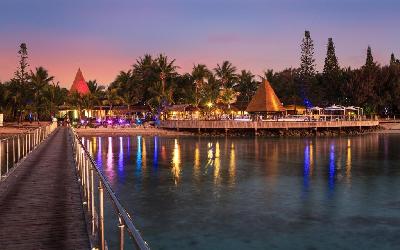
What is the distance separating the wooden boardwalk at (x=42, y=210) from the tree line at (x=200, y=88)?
61459 millimetres

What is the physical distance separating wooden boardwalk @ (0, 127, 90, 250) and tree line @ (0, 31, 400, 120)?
6146cm

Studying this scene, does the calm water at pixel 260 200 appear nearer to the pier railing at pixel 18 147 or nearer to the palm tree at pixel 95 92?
the pier railing at pixel 18 147

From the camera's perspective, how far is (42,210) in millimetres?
11938

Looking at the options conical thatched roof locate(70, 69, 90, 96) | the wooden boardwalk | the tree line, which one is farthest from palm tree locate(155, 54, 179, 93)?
the wooden boardwalk

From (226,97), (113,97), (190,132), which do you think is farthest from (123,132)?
(226,97)

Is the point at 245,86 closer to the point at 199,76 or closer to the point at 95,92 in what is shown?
the point at 199,76

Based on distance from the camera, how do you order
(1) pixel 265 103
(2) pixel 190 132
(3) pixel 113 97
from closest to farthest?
1. (2) pixel 190 132
2. (1) pixel 265 103
3. (3) pixel 113 97

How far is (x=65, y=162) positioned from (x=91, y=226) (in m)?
12.9

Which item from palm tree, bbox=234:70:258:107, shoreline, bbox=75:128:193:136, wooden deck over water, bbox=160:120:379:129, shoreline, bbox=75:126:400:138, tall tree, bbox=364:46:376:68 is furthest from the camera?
palm tree, bbox=234:70:258:107

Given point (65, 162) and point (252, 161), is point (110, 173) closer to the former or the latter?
point (65, 162)

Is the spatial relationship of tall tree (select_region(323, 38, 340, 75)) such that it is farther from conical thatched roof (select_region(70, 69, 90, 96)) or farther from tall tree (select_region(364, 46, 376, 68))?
conical thatched roof (select_region(70, 69, 90, 96))

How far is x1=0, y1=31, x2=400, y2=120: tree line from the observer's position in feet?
269

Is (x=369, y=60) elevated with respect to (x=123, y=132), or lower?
elevated

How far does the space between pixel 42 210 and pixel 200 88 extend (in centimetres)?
7835
